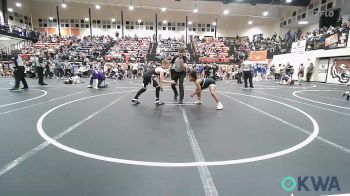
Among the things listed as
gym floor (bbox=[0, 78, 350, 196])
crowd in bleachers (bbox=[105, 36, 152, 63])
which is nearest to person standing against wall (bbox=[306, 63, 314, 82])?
gym floor (bbox=[0, 78, 350, 196])

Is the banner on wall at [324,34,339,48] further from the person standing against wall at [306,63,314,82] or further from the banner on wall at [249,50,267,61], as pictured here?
the banner on wall at [249,50,267,61]

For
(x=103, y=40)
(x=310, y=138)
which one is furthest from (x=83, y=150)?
(x=103, y=40)

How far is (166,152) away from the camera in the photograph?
10.4 feet

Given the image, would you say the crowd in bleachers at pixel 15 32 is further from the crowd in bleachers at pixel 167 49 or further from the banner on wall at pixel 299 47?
the banner on wall at pixel 299 47

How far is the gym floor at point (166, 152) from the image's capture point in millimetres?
2297

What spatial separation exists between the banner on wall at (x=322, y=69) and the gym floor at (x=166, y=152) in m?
16.2

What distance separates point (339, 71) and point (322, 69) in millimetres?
1904

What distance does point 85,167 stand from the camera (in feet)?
8.80

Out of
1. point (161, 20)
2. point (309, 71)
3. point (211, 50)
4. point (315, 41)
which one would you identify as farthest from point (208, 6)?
point (309, 71)

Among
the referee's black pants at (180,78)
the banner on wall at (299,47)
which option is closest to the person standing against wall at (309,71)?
the banner on wall at (299,47)

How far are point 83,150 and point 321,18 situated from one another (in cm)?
3179

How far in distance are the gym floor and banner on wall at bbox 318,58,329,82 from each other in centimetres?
1620

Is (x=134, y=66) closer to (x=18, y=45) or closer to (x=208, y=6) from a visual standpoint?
(x=208, y=6)

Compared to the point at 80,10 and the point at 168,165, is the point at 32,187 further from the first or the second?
the point at 80,10
